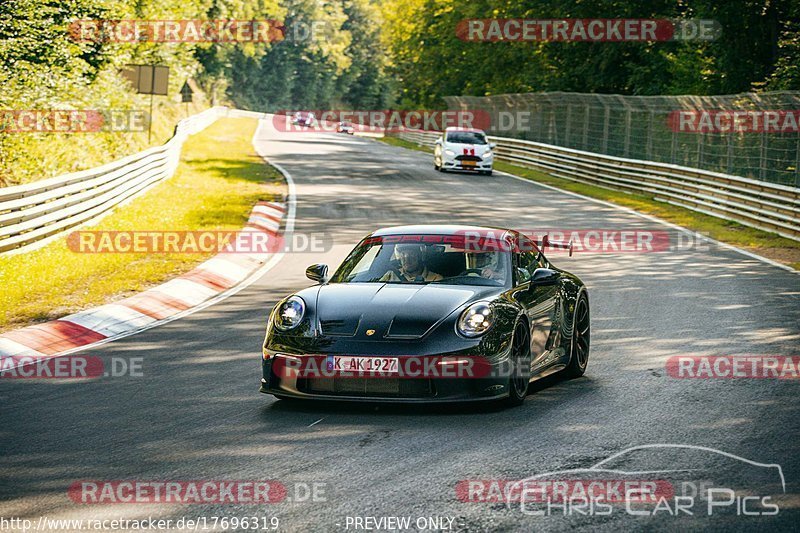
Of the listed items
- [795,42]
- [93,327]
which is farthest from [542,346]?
[795,42]

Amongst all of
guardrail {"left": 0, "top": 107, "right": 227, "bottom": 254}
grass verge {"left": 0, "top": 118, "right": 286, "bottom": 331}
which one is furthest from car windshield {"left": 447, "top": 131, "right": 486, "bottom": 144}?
guardrail {"left": 0, "top": 107, "right": 227, "bottom": 254}

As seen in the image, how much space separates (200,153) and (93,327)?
110 ft

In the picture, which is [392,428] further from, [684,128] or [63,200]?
[684,128]

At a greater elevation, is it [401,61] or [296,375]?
[401,61]

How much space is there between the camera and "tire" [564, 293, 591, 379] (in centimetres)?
959

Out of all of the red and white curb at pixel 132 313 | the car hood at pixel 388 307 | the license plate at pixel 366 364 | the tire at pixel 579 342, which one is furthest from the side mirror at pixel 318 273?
the red and white curb at pixel 132 313

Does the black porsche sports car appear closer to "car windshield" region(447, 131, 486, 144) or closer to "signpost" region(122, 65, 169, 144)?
"signpost" region(122, 65, 169, 144)

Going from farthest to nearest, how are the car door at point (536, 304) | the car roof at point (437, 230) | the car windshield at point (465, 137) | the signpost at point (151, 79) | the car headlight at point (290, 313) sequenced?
the car windshield at point (465, 137) → the signpost at point (151, 79) → the car roof at point (437, 230) → the car door at point (536, 304) → the car headlight at point (290, 313)

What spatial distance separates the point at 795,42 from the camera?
34625mm

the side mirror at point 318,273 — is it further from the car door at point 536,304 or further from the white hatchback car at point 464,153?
the white hatchback car at point 464,153

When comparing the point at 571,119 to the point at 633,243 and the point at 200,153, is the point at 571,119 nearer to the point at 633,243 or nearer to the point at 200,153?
the point at 200,153

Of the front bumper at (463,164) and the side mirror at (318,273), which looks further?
the front bumper at (463,164)

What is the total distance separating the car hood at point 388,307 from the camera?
7.98 metres

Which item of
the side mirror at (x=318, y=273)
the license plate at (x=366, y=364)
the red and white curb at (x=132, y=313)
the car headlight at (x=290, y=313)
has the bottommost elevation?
the red and white curb at (x=132, y=313)
